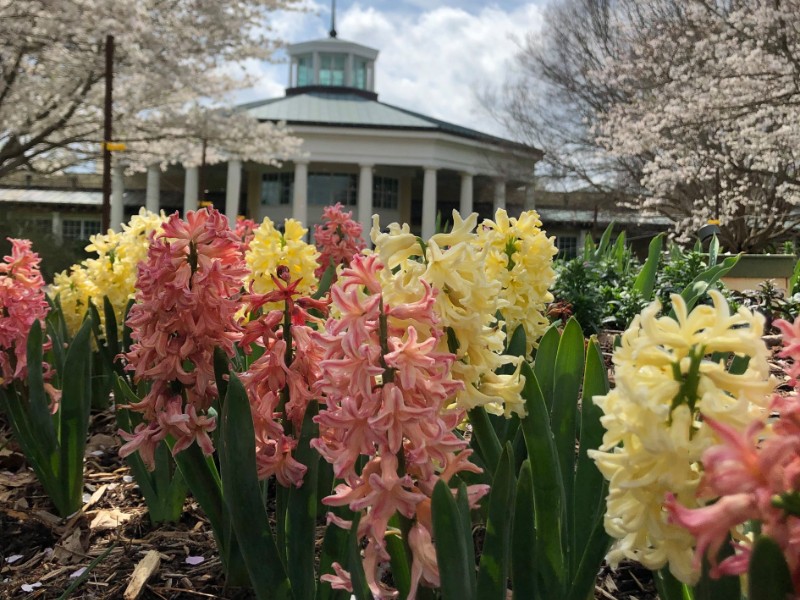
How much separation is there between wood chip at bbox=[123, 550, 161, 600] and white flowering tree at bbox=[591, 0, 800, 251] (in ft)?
29.2

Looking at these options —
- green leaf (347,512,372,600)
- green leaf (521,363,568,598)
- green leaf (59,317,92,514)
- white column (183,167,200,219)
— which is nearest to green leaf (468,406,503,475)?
green leaf (521,363,568,598)

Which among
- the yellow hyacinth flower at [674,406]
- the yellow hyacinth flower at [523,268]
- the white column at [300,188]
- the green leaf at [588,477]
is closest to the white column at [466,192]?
the white column at [300,188]

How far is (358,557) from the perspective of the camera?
0.98 metres

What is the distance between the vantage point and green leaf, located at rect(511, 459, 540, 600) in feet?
3.42

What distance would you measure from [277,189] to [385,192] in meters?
4.92

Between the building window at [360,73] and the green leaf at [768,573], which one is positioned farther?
the building window at [360,73]

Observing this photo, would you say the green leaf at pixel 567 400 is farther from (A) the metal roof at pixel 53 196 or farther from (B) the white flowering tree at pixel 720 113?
(A) the metal roof at pixel 53 196

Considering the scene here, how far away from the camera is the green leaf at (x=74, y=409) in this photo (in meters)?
1.96

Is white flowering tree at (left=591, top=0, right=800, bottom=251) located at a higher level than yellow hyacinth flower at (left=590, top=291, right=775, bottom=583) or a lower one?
higher

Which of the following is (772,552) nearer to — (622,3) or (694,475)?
(694,475)

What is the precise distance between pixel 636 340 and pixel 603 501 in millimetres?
534

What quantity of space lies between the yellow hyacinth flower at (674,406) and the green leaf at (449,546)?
0.21 metres

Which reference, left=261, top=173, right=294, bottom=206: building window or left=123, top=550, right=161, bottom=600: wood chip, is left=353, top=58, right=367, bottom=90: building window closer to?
left=261, top=173, right=294, bottom=206: building window

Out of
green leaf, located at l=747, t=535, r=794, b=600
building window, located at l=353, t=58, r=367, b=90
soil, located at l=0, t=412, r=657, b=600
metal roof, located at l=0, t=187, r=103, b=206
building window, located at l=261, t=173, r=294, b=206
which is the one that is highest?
building window, located at l=353, t=58, r=367, b=90
